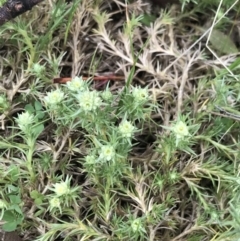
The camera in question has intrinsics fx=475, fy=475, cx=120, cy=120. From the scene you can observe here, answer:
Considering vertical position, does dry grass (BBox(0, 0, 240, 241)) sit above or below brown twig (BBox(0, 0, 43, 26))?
below

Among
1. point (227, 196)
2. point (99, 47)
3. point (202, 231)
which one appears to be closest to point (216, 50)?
point (99, 47)

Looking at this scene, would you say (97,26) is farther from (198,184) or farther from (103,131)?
(198,184)

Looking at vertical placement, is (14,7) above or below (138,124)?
above

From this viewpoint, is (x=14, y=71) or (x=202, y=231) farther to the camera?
(x=14, y=71)

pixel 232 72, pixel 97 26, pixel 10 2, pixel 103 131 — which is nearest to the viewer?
pixel 103 131

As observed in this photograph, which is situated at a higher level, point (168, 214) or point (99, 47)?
point (99, 47)

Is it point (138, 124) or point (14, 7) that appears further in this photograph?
point (138, 124)

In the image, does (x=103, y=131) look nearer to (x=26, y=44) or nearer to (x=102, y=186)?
(x=102, y=186)

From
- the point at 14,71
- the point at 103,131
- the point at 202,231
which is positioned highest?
the point at 14,71

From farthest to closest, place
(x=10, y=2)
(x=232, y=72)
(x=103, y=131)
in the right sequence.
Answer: (x=232, y=72)
(x=10, y=2)
(x=103, y=131)

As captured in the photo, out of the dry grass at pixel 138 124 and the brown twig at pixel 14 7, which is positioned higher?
the brown twig at pixel 14 7
